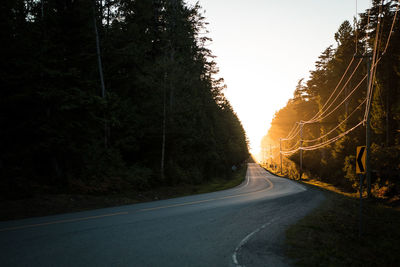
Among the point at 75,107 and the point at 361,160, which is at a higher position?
the point at 75,107

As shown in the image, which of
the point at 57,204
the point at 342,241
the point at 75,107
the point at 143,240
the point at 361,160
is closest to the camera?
the point at 143,240

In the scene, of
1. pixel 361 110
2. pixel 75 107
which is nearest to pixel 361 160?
pixel 75 107

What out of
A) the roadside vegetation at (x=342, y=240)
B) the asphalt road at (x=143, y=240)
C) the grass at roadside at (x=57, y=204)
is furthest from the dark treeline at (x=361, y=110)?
the grass at roadside at (x=57, y=204)

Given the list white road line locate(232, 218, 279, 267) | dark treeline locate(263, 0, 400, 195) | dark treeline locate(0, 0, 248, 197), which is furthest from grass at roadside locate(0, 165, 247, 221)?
dark treeline locate(263, 0, 400, 195)

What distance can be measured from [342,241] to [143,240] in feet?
20.8

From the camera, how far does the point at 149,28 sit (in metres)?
31.1

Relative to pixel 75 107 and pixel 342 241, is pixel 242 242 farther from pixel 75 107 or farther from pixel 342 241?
pixel 75 107

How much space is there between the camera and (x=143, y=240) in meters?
6.93

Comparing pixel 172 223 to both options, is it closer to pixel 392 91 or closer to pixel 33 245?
pixel 33 245

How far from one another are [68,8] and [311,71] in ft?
154

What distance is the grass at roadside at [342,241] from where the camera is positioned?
641cm

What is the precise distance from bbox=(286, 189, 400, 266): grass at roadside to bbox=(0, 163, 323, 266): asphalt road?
599 mm

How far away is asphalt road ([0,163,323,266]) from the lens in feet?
18.1

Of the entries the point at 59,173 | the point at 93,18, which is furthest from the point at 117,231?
the point at 93,18
